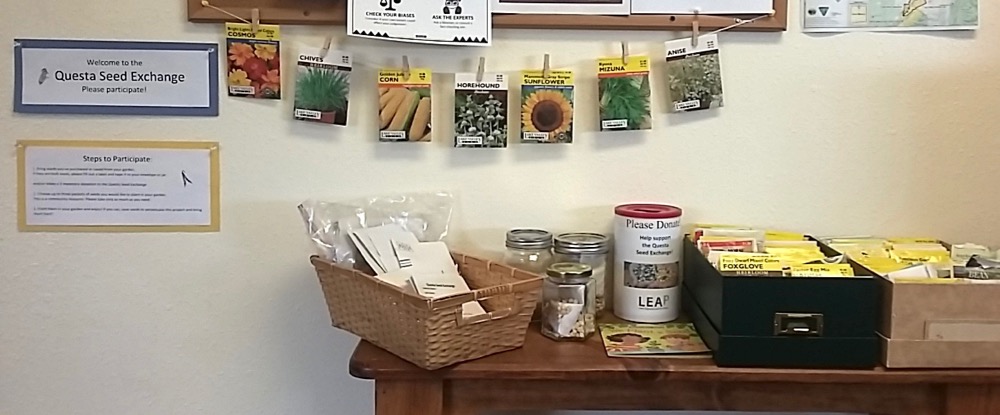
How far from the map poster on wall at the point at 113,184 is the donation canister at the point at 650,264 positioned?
0.61 meters

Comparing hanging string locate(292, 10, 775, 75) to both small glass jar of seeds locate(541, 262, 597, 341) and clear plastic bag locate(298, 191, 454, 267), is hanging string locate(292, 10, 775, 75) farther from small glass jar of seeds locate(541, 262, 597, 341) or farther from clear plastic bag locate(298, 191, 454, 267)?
small glass jar of seeds locate(541, 262, 597, 341)

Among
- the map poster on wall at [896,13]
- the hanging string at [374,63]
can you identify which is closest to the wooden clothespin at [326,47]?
the hanging string at [374,63]

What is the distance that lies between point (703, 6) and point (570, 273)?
17.6 inches

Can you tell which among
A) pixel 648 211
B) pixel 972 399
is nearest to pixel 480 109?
pixel 648 211

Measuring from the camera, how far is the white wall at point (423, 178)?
1307mm

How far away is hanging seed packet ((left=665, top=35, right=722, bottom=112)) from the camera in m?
1.28

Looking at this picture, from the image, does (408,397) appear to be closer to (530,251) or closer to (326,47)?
(530,251)

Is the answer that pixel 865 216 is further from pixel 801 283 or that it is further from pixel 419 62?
pixel 419 62

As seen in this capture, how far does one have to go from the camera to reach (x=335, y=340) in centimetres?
138

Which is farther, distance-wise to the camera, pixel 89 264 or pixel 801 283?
pixel 89 264

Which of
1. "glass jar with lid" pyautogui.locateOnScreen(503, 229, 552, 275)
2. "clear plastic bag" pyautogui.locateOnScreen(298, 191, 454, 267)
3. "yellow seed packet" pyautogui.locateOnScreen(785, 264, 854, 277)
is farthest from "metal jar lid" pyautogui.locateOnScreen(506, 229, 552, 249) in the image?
"yellow seed packet" pyautogui.locateOnScreen(785, 264, 854, 277)

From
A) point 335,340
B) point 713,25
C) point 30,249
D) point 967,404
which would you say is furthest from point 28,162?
point 967,404

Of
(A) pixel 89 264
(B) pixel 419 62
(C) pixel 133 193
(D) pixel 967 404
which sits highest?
(B) pixel 419 62

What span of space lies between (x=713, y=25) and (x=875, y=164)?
1.06ft
